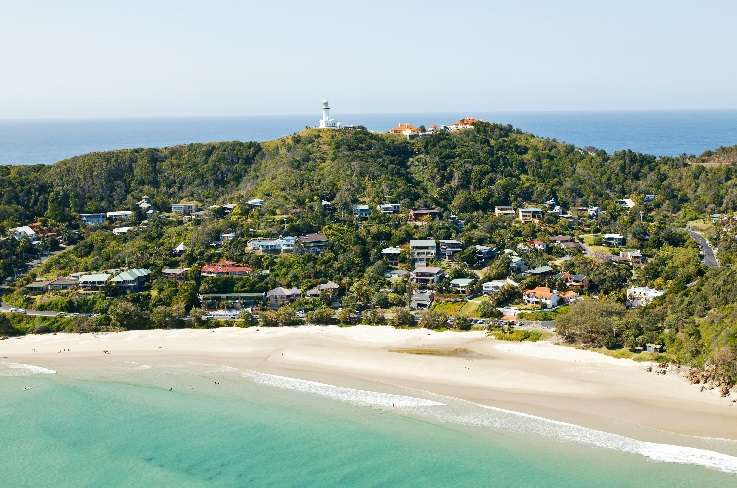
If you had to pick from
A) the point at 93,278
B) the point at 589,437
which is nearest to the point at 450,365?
the point at 589,437

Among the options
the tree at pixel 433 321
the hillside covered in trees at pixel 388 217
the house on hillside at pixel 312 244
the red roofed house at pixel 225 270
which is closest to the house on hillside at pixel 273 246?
the house on hillside at pixel 312 244

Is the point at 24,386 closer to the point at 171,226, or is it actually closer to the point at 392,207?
the point at 171,226

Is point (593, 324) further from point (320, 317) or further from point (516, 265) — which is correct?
point (320, 317)

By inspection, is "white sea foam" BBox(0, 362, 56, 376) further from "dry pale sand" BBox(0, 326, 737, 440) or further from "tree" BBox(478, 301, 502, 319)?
"tree" BBox(478, 301, 502, 319)

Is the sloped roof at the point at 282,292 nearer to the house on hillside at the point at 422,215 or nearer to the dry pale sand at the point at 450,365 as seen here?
the dry pale sand at the point at 450,365

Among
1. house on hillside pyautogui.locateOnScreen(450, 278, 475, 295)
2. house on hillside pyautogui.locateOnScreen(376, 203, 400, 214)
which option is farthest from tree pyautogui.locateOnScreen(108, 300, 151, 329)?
house on hillside pyautogui.locateOnScreen(376, 203, 400, 214)
